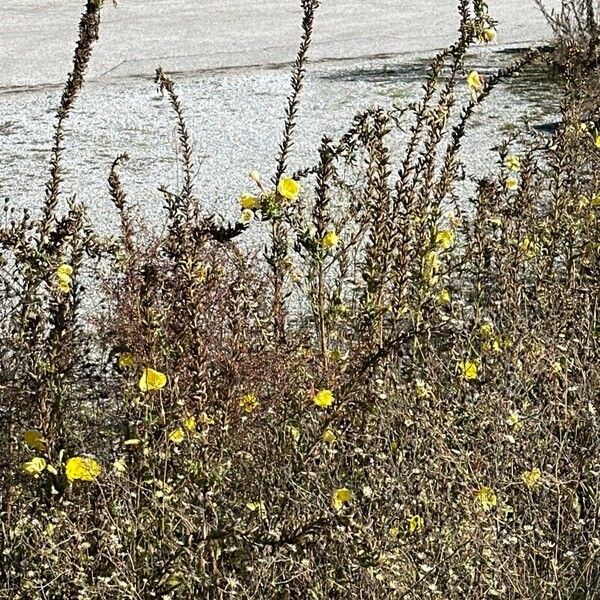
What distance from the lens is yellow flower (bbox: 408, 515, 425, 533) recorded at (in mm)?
2570

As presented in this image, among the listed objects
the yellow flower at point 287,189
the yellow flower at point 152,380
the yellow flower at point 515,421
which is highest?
the yellow flower at point 287,189

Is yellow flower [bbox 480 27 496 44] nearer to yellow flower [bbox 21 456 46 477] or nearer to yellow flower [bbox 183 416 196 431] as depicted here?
yellow flower [bbox 183 416 196 431]

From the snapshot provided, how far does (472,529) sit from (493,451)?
42 centimetres

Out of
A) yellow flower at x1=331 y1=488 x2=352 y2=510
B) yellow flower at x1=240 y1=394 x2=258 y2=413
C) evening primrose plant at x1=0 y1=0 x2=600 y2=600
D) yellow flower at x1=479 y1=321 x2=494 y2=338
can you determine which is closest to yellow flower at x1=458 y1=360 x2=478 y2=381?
evening primrose plant at x1=0 y1=0 x2=600 y2=600

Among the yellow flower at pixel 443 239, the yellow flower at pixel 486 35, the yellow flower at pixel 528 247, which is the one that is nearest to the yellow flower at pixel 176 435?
the yellow flower at pixel 443 239

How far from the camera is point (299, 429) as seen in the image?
2965mm

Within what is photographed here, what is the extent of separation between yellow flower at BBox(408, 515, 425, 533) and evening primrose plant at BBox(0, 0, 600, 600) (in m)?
0.02

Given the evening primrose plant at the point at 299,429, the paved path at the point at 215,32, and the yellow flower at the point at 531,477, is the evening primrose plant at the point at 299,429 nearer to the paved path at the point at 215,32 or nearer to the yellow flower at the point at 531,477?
the yellow flower at the point at 531,477

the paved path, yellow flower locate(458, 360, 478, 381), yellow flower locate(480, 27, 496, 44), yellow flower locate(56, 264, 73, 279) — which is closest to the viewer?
yellow flower locate(56, 264, 73, 279)

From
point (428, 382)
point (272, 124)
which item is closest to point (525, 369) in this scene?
point (428, 382)

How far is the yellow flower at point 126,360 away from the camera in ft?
8.75

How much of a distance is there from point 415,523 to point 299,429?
1.64 ft

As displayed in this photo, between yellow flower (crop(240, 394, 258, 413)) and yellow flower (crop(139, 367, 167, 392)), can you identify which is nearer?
yellow flower (crop(139, 367, 167, 392))

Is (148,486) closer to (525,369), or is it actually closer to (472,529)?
(472,529)
